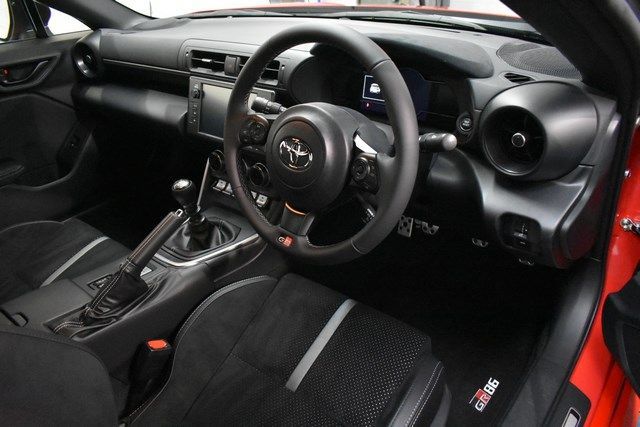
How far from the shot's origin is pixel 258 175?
1368 mm

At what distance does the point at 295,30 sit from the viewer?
1072 mm

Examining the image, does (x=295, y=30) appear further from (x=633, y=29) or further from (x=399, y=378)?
(x=399, y=378)

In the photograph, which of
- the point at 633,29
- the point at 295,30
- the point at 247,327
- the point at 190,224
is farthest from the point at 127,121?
the point at 633,29

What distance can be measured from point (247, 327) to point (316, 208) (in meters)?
0.58

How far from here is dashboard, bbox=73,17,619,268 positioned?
1.06 metres

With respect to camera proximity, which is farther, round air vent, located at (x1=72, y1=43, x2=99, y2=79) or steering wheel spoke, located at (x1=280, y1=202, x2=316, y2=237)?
round air vent, located at (x1=72, y1=43, x2=99, y2=79)

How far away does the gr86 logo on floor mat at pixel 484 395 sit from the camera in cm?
149

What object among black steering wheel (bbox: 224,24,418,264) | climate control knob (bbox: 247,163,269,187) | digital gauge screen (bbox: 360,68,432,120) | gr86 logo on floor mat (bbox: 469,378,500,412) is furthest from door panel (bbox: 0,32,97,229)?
gr86 logo on floor mat (bbox: 469,378,500,412)

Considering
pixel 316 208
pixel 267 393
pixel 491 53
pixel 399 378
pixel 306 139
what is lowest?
pixel 267 393

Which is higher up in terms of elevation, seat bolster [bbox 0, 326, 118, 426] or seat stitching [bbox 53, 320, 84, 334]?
seat bolster [bbox 0, 326, 118, 426]

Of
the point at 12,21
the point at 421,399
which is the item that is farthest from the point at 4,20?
the point at 421,399

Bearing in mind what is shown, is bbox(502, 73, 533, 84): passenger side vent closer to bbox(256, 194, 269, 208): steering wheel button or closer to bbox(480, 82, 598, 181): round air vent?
bbox(480, 82, 598, 181): round air vent

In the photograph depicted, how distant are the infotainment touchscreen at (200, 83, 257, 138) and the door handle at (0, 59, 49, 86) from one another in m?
0.92

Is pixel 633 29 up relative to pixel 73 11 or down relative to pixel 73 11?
up
